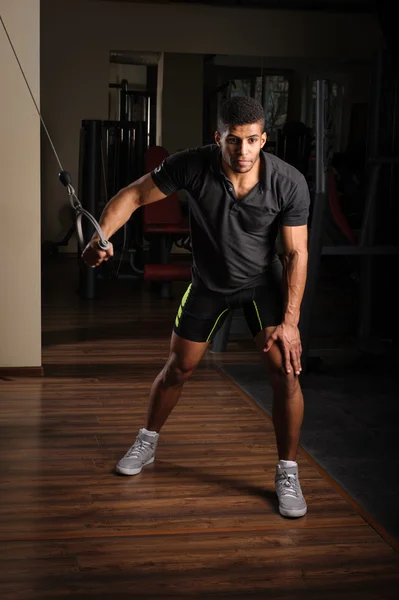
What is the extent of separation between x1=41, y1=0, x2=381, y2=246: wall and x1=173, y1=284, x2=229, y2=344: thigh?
8.11 m

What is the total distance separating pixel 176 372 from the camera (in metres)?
2.80

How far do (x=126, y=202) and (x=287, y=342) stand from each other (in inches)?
26.1

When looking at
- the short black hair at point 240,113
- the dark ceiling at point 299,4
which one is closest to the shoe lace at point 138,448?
the short black hair at point 240,113

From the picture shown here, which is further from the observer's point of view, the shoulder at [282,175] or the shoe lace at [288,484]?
the shoe lace at [288,484]

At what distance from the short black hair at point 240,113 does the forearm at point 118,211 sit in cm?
36

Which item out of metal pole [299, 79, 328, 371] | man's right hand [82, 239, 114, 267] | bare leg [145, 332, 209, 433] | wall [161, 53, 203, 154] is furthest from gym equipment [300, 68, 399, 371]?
wall [161, 53, 203, 154]

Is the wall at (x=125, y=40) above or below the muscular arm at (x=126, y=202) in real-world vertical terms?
above

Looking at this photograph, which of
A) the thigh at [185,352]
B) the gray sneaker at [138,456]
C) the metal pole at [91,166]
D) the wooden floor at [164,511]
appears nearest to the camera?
the wooden floor at [164,511]

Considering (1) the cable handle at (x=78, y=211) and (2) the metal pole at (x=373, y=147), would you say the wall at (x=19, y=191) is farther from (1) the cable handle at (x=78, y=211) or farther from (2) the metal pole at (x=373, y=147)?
(1) the cable handle at (x=78, y=211)

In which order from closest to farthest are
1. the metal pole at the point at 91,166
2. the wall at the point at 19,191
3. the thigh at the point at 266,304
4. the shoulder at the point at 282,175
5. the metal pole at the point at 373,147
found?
the shoulder at the point at 282,175 → the thigh at the point at 266,304 → the wall at the point at 19,191 → the metal pole at the point at 373,147 → the metal pole at the point at 91,166

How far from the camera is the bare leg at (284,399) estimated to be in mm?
2609

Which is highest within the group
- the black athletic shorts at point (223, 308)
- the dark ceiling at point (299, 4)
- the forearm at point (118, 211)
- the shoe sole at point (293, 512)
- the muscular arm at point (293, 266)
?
the dark ceiling at point (299, 4)

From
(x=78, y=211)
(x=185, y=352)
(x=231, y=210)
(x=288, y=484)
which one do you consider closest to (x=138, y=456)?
(x=185, y=352)

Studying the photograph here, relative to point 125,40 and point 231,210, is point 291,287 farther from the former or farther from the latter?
point 125,40
